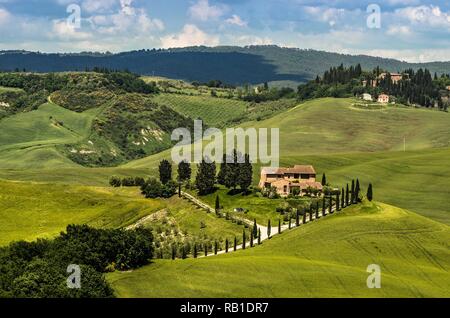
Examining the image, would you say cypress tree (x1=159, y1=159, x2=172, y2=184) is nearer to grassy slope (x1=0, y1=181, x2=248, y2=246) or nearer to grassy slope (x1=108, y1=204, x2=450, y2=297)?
grassy slope (x1=0, y1=181, x2=248, y2=246)

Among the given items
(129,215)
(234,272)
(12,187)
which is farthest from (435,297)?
(12,187)

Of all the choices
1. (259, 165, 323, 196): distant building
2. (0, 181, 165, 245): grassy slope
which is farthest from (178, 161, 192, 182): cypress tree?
(259, 165, 323, 196): distant building

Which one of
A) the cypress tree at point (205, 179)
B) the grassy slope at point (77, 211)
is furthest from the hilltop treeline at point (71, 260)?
the cypress tree at point (205, 179)

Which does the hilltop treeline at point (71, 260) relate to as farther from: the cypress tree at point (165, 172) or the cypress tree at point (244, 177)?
the cypress tree at point (165, 172)
